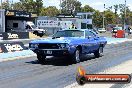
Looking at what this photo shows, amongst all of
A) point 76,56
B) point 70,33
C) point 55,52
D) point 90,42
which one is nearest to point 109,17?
point 90,42

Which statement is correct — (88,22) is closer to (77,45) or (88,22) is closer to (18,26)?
(18,26)

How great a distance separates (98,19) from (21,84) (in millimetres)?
127404

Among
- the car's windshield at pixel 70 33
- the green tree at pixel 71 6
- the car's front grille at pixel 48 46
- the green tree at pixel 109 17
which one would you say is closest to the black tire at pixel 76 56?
the car's front grille at pixel 48 46

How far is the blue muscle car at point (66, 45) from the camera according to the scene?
14117 mm

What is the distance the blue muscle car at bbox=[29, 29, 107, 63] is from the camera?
46.3 ft

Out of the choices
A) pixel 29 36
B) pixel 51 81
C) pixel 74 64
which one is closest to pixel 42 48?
pixel 74 64

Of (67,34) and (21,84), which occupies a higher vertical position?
(67,34)

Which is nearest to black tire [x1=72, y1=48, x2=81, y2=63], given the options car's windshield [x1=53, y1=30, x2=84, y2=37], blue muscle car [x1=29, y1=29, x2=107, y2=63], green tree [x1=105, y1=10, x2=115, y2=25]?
blue muscle car [x1=29, y1=29, x2=107, y2=63]

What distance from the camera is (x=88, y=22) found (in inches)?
3671

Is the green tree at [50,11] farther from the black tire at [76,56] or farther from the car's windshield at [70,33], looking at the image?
the black tire at [76,56]

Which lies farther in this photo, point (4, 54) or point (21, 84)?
point (4, 54)

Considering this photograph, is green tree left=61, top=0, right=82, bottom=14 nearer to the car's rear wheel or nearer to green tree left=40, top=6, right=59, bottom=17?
green tree left=40, top=6, right=59, bottom=17

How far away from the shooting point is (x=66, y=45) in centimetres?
1403

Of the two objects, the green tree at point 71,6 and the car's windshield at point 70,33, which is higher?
the green tree at point 71,6
